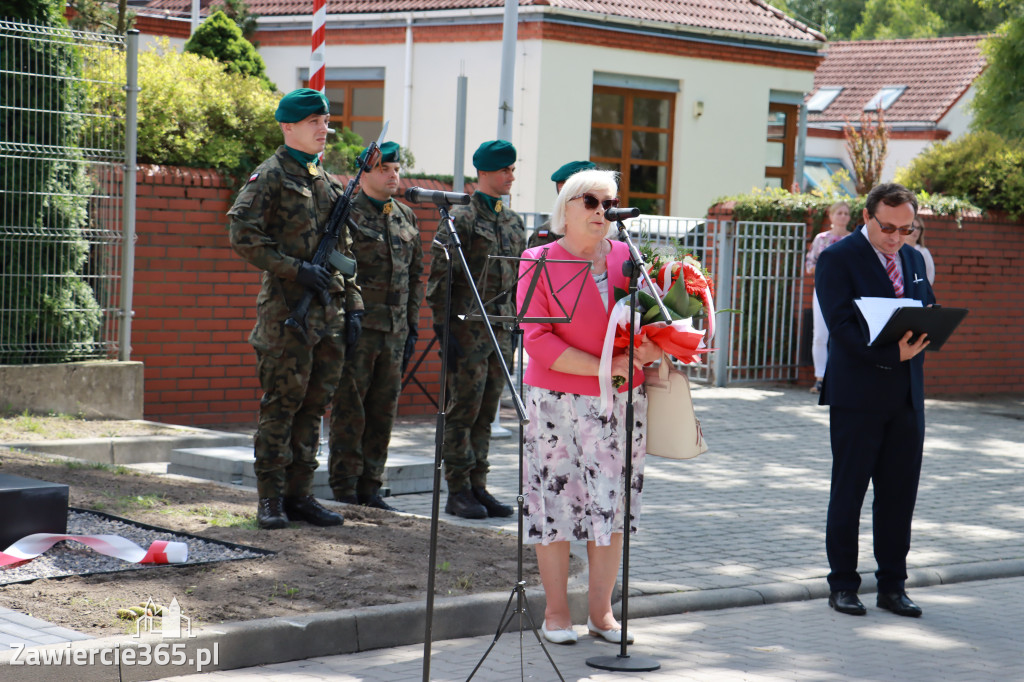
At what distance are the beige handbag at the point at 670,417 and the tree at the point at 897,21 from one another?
59620mm

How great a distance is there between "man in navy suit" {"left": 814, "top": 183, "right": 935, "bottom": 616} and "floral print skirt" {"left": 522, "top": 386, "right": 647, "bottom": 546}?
149 cm

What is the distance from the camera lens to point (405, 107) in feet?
78.4

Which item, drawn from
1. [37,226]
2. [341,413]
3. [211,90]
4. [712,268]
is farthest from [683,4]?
[341,413]

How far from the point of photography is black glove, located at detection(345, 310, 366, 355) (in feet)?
24.6

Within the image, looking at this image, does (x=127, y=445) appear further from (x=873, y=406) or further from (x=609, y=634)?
(x=873, y=406)

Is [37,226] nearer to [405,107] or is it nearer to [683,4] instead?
[405,107]

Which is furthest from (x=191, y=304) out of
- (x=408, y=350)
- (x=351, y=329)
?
(x=351, y=329)

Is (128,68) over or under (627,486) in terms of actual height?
over

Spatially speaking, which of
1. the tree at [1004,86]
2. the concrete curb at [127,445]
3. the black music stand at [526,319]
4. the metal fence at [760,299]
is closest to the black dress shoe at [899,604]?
the black music stand at [526,319]

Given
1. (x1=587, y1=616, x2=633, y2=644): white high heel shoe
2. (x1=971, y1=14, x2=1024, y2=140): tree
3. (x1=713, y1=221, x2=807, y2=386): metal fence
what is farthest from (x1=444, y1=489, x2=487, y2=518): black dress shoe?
(x1=971, y1=14, x2=1024, y2=140): tree

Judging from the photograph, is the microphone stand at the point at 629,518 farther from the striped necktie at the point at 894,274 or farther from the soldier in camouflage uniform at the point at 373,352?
the soldier in camouflage uniform at the point at 373,352

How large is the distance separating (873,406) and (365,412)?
3086 millimetres

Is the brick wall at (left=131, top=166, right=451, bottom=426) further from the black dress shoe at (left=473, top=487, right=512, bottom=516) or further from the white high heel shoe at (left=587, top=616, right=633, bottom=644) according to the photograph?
the white high heel shoe at (left=587, top=616, right=633, bottom=644)

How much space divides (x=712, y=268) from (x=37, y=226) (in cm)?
862
